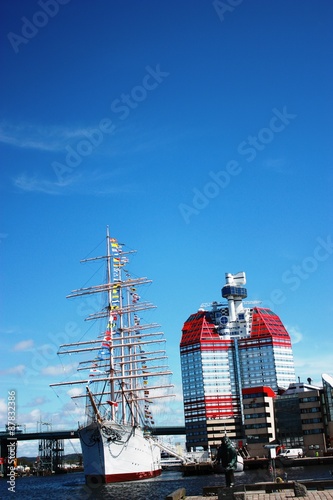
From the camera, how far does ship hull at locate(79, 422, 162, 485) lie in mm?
88375

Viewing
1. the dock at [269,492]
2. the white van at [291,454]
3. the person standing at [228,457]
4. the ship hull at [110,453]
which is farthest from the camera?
the white van at [291,454]

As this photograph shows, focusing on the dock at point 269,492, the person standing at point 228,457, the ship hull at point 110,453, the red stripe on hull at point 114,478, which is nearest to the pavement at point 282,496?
the dock at point 269,492

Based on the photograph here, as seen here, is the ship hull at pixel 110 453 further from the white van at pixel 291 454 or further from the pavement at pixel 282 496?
the pavement at pixel 282 496

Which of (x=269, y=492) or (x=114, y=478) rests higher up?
(x=269, y=492)

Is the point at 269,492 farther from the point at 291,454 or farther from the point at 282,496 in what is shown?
the point at 291,454

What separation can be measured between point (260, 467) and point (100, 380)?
43.5m

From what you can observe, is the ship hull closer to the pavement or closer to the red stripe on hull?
the red stripe on hull

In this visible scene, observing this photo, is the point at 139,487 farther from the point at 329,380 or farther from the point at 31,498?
the point at 329,380

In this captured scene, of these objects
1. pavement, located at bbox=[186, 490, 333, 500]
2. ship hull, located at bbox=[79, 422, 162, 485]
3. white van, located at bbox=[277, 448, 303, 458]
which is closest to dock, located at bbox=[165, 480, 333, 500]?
pavement, located at bbox=[186, 490, 333, 500]

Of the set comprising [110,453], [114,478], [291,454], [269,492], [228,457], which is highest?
[228,457]

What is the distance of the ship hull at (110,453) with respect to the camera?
88.4 metres

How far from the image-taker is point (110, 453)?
89188mm

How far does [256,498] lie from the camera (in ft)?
124

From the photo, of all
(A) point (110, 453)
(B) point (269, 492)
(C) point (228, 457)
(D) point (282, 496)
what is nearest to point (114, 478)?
(A) point (110, 453)
